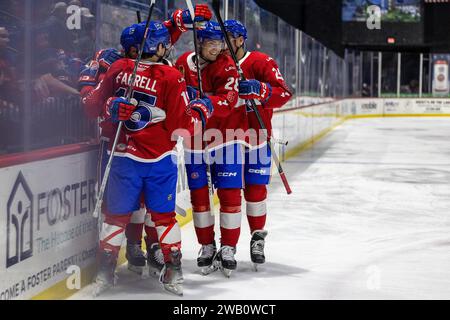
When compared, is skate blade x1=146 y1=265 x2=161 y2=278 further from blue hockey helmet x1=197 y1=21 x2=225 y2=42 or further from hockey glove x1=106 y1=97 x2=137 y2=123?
blue hockey helmet x1=197 y1=21 x2=225 y2=42

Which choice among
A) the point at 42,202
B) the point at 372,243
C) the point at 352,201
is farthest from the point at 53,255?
the point at 352,201

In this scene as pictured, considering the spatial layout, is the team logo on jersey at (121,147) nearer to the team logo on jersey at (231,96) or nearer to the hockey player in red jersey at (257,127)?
the team logo on jersey at (231,96)

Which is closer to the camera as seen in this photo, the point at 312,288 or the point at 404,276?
the point at 312,288

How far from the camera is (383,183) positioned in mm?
7941

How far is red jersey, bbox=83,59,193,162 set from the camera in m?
3.43

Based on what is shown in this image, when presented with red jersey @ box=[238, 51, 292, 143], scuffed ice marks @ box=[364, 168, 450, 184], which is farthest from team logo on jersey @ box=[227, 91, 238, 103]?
scuffed ice marks @ box=[364, 168, 450, 184]

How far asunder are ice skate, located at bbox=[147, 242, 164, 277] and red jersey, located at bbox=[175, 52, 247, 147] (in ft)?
1.88

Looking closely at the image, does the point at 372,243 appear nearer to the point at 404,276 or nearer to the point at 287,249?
the point at 287,249

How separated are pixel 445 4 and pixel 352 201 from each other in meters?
22.3

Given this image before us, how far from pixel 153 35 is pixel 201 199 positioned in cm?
94

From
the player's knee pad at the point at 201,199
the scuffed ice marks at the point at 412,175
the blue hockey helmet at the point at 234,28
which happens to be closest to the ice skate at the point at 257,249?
the player's knee pad at the point at 201,199

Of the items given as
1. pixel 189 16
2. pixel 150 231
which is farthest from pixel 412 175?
pixel 189 16

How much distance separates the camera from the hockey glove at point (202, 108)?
139 inches

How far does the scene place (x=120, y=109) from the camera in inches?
127
